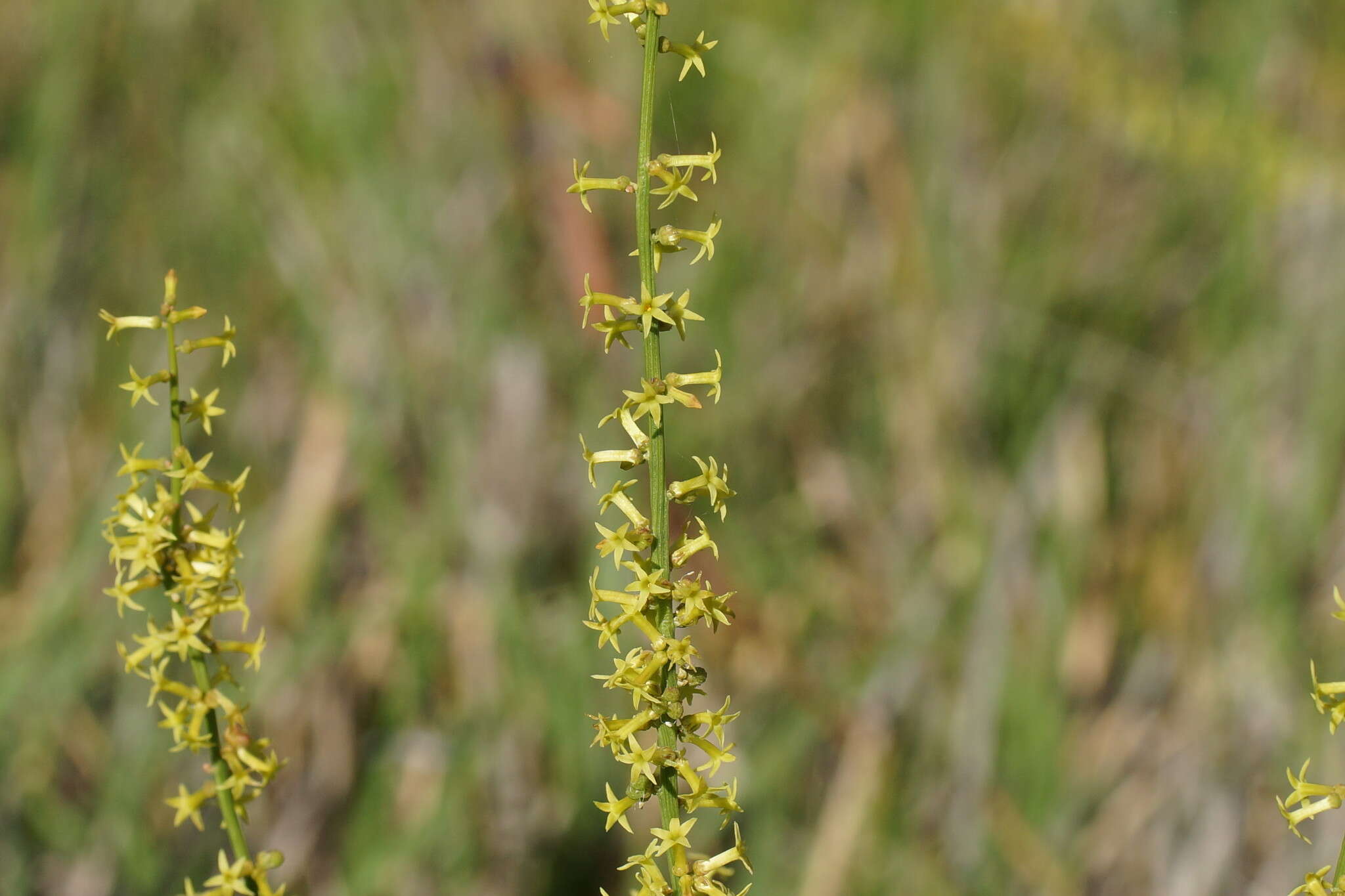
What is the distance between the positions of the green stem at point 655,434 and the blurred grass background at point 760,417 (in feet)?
5.94

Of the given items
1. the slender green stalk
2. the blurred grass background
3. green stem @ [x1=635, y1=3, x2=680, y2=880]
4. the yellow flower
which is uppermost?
green stem @ [x1=635, y1=3, x2=680, y2=880]

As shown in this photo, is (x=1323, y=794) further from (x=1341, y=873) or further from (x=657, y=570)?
(x=657, y=570)

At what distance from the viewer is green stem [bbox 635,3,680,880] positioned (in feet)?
3.52

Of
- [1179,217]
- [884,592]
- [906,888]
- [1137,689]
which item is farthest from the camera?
[1179,217]

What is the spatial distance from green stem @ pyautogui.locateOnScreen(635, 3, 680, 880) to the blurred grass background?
1811 mm

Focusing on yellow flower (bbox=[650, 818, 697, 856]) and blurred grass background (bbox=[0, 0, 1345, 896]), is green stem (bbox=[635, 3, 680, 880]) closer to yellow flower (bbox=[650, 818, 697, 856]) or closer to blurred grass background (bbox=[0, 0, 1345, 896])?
yellow flower (bbox=[650, 818, 697, 856])

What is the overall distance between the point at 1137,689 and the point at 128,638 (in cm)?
293

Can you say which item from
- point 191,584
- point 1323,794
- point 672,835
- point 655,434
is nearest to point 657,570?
point 655,434

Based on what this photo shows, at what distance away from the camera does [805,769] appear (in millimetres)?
3348

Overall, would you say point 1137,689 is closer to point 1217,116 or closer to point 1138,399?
point 1138,399

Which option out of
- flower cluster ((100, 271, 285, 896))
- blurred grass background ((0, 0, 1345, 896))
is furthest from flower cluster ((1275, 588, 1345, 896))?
blurred grass background ((0, 0, 1345, 896))

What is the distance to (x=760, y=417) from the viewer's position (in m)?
4.26

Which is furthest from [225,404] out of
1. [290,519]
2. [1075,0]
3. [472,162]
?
[1075,0]

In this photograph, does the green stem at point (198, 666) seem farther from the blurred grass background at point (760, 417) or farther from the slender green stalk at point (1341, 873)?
the blurred grass background at point (760, 417)
